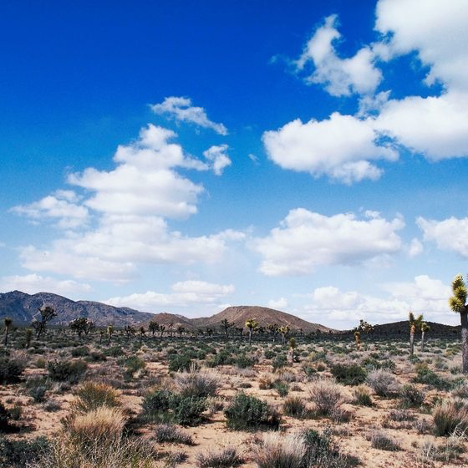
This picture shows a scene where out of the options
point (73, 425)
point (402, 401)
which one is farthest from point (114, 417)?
point (402, 401)

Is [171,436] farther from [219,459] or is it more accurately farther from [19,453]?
[19,453]

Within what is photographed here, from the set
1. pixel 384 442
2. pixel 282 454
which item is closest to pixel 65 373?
pixel 282 454

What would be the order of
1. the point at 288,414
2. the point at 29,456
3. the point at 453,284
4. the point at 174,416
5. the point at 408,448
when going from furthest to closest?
the point at 453,284 → the point at 288,414 → the point at 174,416 → the point at 408,448 → the point at 29,456

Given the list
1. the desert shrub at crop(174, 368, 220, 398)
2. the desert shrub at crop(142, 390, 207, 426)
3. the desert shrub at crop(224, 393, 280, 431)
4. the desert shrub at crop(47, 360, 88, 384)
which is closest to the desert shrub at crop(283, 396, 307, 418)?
the desert shrub at crop(224, 393, 280, 431)

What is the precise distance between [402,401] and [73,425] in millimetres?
12362

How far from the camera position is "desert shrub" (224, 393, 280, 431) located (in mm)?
11758

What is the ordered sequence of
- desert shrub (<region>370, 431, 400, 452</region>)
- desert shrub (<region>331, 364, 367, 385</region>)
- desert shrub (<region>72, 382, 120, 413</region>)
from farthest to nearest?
desert shrub (<region>331, 364, 367, 385</region>) → desert shrub (<region>72, 382, 120, 413</region>) → desert shrub (<region>370, 431, 400, 452</region>)

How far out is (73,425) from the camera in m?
8.66

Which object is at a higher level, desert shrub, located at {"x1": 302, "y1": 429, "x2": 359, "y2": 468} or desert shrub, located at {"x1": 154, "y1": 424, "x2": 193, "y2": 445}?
desert shrub, located at {"x1": 302, "y1": 429, "x2": 359, "y2": 468}

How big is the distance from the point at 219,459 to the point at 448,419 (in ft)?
22.8

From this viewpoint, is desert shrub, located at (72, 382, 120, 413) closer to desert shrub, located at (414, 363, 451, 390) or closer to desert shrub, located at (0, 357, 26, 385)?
desert shrub, located at (0, 357, 26, 385)

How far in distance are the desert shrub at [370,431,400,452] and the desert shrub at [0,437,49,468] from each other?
7.83 meters

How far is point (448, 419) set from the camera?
1122 cm

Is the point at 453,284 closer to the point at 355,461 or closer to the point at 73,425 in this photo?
the point at 355,461
